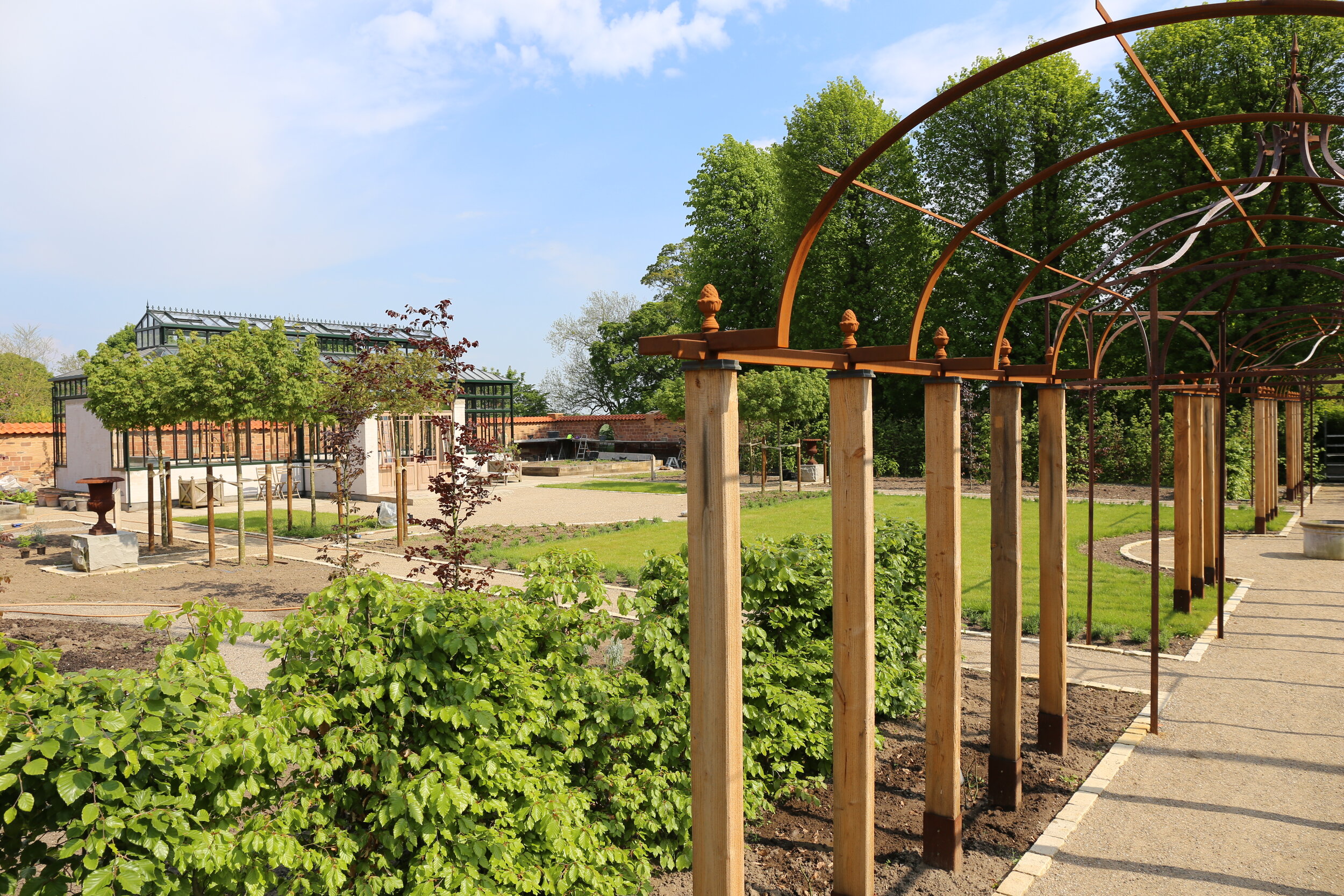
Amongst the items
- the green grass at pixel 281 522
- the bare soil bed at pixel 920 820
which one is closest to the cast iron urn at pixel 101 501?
the green grass at pixel 281 522

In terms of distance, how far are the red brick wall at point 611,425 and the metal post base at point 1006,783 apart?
30769 mm

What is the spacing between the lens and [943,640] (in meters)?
3.95

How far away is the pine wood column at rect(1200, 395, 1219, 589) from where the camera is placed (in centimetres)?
952

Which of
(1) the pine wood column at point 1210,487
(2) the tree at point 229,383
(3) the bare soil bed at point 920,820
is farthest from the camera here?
(2) the tree at point 229,383

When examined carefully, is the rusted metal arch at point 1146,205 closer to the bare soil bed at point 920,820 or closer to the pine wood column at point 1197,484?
the bare soil bed at point 920,820

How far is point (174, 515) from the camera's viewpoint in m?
18.0

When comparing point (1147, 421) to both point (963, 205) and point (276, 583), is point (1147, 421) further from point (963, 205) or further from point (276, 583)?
point (276, 583)

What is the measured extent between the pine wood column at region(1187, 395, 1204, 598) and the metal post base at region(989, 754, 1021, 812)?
5411mm

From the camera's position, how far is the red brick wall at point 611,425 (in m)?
36.6

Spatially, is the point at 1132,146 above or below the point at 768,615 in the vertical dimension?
above

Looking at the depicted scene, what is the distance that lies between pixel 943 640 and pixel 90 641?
774 cm

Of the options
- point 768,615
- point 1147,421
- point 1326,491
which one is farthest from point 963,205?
point 768,615

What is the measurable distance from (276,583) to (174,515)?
933 centimetres

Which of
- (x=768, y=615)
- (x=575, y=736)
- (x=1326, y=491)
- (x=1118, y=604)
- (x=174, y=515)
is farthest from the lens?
(x=1326, y=491)
